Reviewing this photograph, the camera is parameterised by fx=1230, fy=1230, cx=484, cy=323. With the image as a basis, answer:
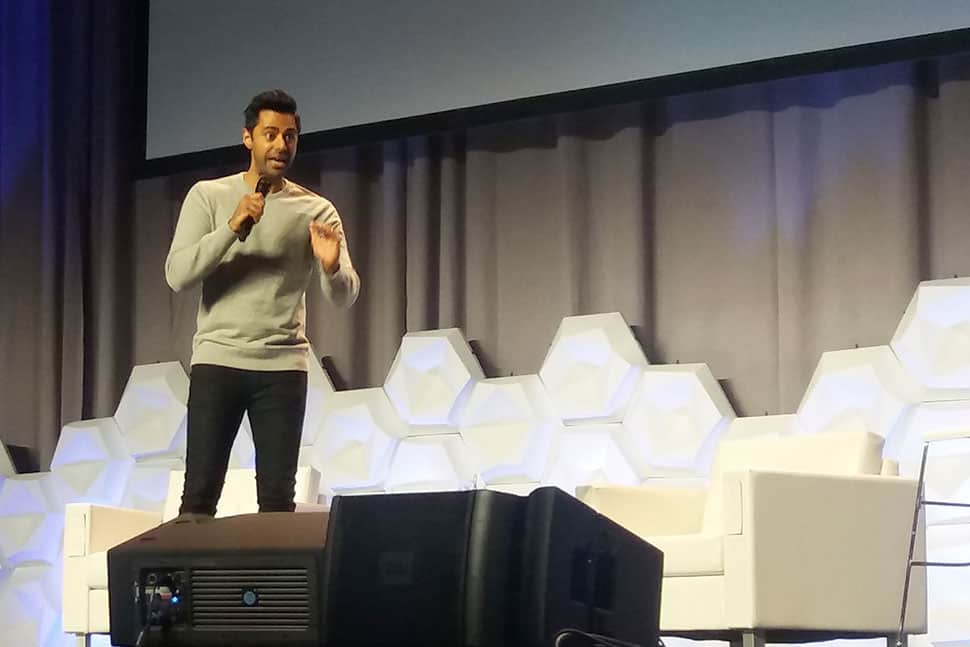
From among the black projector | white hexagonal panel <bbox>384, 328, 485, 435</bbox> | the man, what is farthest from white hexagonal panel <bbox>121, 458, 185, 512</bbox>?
the black projector

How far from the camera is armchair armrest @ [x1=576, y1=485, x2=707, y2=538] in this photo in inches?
125

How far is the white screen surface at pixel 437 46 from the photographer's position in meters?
3.61

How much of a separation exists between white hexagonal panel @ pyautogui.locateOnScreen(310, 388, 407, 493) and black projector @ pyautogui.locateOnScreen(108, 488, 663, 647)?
2.25 metres

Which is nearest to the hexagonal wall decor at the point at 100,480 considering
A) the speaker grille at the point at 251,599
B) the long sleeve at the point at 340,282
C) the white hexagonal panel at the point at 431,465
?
the white hexagonal panel at the point at 431,465

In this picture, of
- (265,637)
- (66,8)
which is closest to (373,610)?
(265,637)

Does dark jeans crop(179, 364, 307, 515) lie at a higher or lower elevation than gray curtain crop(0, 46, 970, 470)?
lower

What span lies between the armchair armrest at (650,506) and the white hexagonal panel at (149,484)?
180 cm

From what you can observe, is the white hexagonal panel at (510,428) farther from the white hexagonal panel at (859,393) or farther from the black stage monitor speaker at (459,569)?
the black stage monitor speaker at (459,569)

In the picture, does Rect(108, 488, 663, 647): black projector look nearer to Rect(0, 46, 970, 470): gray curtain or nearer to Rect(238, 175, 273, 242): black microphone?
Rect(238, 175, 273, 242): black microphone

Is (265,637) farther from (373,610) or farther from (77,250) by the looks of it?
(77,250)

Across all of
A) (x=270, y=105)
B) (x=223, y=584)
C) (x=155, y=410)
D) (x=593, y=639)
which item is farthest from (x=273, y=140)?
(x=155, y=410)

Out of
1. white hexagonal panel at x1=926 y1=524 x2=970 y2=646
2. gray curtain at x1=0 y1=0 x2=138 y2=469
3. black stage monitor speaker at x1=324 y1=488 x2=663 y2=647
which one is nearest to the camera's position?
black stage monitor speaker at x1=324 y1=488 x2=663 y2=647

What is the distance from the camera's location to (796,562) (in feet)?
8.79

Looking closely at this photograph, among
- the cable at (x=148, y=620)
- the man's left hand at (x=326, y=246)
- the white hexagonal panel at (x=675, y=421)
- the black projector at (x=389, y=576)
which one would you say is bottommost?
the cable at (x=148, y=620)
